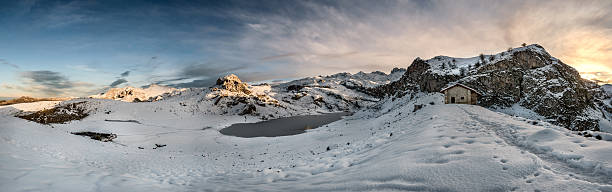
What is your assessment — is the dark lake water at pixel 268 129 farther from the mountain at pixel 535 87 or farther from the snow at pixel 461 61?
the snow at pixel 461 61

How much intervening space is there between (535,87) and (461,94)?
16195 mm

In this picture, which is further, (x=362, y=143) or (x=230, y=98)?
(x=230, y=98)

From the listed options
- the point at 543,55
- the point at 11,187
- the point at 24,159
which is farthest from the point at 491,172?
the point at 543,55

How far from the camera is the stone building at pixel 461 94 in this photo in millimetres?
35125

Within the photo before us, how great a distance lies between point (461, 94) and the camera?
3559 centimetres

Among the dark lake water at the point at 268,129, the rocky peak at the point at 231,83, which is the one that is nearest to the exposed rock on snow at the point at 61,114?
the dark lake water at the point at 268,129

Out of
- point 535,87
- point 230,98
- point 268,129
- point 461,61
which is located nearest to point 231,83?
point 230,98

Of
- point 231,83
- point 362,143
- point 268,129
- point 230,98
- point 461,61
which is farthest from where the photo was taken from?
point 231,83

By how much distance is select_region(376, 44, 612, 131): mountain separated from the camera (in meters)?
34.6

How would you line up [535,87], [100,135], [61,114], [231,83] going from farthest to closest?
[231,83], [61,114], [535,87], [100,135]

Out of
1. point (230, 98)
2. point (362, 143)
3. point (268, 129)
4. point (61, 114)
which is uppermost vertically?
point (230, 98)

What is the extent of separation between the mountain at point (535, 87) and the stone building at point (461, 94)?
6.62 meters

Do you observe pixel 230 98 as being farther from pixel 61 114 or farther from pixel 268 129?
pixel 61 114

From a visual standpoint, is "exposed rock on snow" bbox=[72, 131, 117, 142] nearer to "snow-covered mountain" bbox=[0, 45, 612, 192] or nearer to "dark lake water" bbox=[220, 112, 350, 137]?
"snow-covered mountain" bbox=[0, 45, 612, 192]
